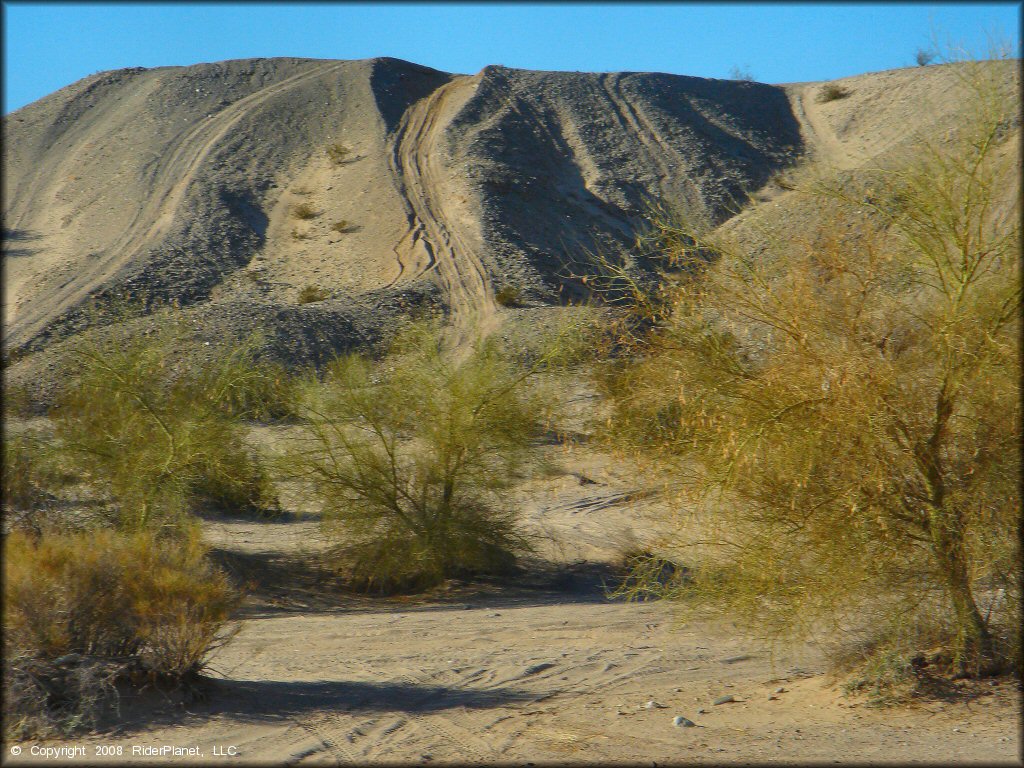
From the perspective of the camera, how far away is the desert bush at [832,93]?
56.1 m

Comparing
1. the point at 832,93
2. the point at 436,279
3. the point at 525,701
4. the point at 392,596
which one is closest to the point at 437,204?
the point at 436,279

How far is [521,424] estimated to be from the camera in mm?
14805

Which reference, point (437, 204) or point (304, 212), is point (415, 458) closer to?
point (437, 204)

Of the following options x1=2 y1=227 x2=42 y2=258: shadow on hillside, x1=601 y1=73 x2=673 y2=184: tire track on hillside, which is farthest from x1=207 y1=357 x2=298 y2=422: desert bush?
x1=601 y1=73 x2=673 y2=184: tire track on hillside

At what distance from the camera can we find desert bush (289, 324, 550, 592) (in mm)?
14391

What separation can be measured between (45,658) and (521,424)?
28.8 feet

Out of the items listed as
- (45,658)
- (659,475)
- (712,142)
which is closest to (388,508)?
(659,475)

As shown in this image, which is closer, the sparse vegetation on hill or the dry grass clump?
the sparse vegetation on hill

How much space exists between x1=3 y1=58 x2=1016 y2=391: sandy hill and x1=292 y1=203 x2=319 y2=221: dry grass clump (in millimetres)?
160

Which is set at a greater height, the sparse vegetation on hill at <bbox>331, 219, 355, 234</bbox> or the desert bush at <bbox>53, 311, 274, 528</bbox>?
the sparse vegetation on hill at <bbox>331, 219, 355, 234</bbox>

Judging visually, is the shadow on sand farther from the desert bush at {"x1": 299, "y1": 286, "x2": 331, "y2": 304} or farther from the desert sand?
the desert bush at {"x1": 299, "y1": 286, "x2": 331, "y2": 304}

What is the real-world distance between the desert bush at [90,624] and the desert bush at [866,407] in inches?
151

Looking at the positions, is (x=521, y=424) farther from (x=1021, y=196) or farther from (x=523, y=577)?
(x=1021, y=196)

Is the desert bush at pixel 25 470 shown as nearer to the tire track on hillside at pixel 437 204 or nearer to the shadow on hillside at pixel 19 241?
the tire track on hillside at pixel 437 204
